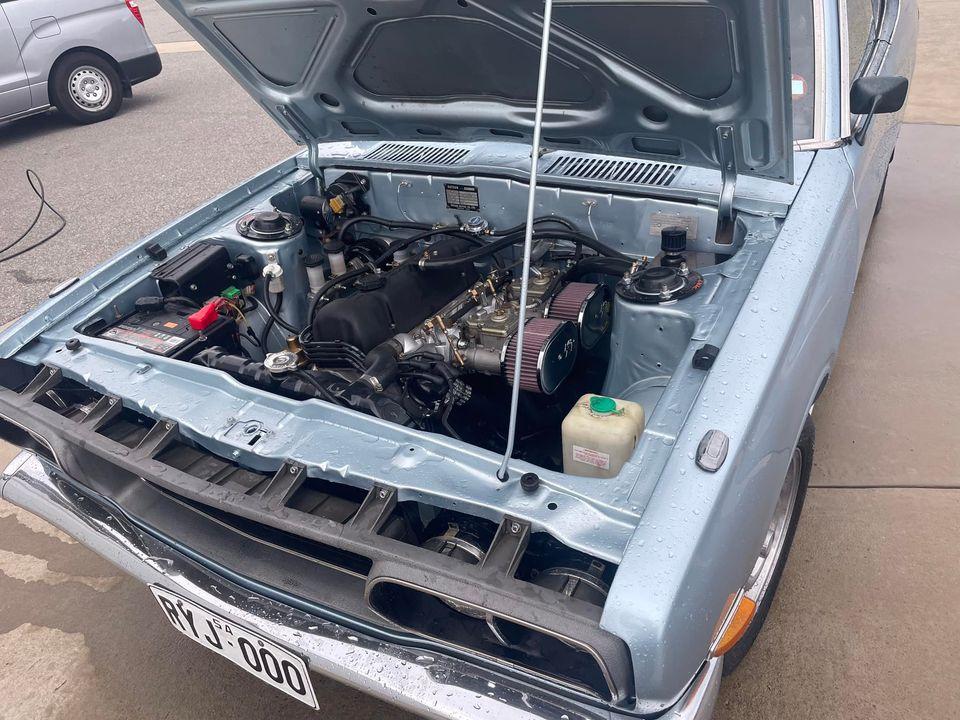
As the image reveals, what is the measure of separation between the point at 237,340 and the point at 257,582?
0.88 metres

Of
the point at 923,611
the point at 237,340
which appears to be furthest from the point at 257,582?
the point at 923,611

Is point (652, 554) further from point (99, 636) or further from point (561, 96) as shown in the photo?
point (99, 636)

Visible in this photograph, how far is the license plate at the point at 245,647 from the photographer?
146 cm

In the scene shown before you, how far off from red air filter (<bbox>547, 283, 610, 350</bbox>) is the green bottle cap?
46 cm

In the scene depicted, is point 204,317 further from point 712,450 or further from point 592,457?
point 712,450

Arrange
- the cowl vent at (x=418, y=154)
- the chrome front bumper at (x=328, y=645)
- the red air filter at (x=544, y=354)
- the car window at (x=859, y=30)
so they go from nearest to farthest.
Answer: the chrome front bumper at (x=328, y=645), the red air filter at (x=544, y=354), the car window at (x=859, y=30), the cowl vent at (x=418, y=154)

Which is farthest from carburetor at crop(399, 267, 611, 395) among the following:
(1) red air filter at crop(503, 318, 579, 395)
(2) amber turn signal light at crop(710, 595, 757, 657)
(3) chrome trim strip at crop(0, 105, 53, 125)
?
(3) chrome trim strip at crop(0, 105, 53, 125)

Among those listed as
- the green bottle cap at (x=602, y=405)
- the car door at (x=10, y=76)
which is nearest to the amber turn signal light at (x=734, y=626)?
the green bottle cap at (x=602, y=405)

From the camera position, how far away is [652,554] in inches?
46.3

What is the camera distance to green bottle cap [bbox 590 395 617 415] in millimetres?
1515

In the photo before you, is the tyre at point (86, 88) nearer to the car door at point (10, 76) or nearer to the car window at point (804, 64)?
the car door at point (10, 76)

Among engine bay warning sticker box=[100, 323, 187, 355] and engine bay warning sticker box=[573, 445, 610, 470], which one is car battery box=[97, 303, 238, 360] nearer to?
engine bay warning sticker box=[100, 323, 187, 355]

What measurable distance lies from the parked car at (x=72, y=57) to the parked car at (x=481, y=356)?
508 centimetres

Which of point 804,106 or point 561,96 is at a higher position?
point 561,96
